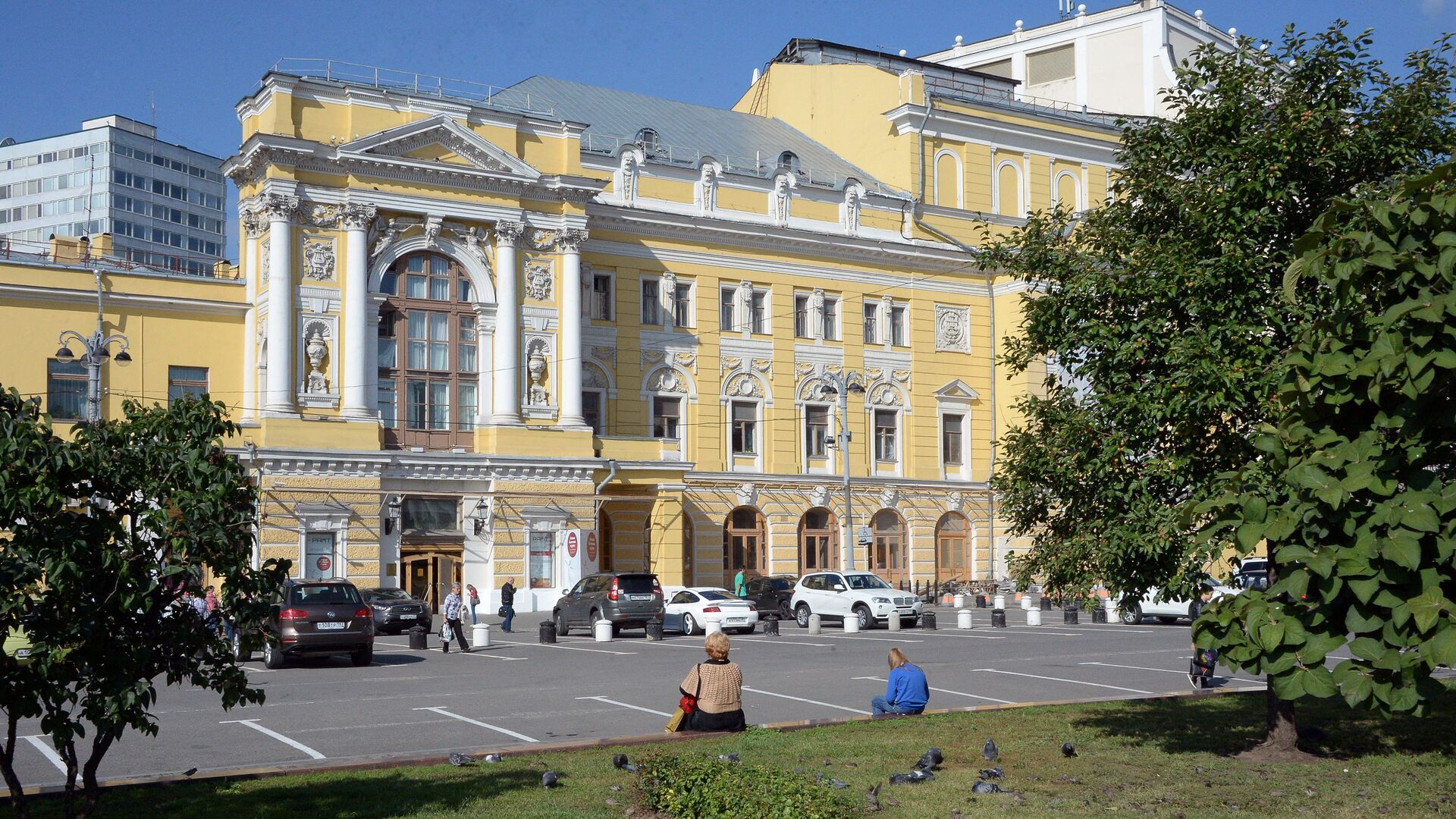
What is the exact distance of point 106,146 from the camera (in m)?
127

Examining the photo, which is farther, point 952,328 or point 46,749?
point 952,328

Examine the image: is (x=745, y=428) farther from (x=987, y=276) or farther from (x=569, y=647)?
(x=569, y=647)

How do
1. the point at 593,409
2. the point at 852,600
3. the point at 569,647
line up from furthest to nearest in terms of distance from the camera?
the point at 593,409 → the point at 852,600 → the point at 569,647

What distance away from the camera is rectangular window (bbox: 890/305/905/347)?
57.6m

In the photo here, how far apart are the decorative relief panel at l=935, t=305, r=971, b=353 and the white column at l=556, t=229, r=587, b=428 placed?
1725 centimetres

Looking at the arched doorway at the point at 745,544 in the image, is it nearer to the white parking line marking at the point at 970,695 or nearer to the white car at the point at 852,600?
the white car at the point at 852,600

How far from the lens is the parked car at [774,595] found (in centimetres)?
4388

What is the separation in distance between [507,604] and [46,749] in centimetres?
2756

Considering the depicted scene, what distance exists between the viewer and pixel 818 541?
55219 mm

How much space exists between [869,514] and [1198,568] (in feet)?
142

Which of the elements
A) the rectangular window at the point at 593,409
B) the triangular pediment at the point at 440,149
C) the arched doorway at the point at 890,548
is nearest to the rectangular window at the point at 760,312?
the rectangular window at the point at 593,409

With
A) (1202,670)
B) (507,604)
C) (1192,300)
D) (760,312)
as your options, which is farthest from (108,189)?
(1192,300)

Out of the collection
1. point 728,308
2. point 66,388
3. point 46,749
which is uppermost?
point 728,308

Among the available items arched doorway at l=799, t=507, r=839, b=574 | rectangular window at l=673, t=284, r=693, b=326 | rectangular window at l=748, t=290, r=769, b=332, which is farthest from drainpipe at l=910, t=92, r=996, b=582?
rectangular window at l=673, t=284, r=693, b=326
